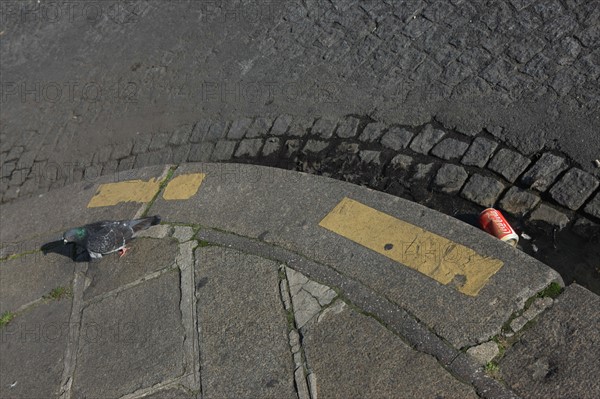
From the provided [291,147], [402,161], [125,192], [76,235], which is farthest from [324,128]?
[76,235]

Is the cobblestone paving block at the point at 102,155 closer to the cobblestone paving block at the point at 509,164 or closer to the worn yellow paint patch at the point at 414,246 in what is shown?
the worn yellow paint patch at the point at 414,246

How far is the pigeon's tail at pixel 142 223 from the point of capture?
451cm

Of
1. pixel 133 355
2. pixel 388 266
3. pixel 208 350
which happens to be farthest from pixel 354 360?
pixel 133 355

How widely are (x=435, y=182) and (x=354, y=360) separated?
1.53m

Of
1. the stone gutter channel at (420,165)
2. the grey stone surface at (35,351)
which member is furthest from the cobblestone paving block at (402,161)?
the grey stone surface at (35,351)

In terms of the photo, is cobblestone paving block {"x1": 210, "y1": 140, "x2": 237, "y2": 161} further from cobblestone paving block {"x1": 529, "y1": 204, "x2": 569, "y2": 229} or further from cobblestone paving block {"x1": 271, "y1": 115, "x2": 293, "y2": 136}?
cobblestone paving block {"x1": 529, "y1": 204, "x2": 569, "y2": 229}

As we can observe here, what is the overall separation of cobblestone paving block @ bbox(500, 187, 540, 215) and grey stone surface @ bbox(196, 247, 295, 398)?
154 centimetres

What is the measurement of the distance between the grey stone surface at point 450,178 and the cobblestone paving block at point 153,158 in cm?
249

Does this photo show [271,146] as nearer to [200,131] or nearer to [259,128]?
[259,128]

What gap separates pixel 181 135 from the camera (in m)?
5.77

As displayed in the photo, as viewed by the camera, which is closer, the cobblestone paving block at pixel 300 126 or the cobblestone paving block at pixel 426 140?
the cobblestone paving block at pixel 426 140

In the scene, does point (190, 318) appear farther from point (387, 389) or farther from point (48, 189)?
point (48, 189)

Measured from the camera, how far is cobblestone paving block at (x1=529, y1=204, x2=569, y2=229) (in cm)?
375

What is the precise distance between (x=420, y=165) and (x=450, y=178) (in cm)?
26
